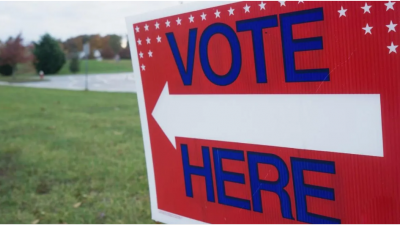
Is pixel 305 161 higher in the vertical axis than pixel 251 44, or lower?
lower

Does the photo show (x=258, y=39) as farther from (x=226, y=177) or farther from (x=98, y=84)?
(x=98, y=84)

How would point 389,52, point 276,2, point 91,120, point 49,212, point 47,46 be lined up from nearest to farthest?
point 389,52 → point 276,2 → point 49,212 → point 91,120 → point 47,46

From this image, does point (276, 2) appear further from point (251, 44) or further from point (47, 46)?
point (47, 46)

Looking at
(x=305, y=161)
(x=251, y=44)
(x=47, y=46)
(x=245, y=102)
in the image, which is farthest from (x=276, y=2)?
(x=47, y=46)

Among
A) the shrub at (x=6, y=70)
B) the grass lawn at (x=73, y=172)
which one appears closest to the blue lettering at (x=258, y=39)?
the grass lawn at (x=73, y=172)

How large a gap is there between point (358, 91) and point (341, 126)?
7 cm

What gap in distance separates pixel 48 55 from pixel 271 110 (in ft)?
71.3

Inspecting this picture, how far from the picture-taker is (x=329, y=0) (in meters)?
0.73

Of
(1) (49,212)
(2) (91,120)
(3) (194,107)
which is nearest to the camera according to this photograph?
(3) (194,107)

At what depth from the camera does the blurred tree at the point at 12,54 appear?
16.6m

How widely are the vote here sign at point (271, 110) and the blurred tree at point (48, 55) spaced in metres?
20.6

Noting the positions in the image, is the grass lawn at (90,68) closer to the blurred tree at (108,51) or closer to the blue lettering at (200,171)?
the blurred tree at (108,51)

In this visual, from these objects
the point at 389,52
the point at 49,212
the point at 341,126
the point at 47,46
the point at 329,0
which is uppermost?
the point at 47,46

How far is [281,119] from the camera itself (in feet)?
2.70
